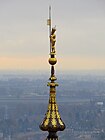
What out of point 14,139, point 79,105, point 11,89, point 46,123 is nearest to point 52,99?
point 46,123

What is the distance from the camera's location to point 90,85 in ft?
196

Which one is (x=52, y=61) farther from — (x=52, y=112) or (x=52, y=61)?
Answer: (x=52, y=112)

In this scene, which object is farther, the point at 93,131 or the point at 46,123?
the point at 93,131

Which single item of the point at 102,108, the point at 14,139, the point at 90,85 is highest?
the point at 90,85

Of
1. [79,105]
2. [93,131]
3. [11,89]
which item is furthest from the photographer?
[11,89]

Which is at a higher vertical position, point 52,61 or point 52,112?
point 52,61

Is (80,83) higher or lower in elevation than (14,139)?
higher

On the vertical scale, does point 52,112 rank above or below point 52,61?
below

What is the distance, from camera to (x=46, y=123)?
549 centimetres

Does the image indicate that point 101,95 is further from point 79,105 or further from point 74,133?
point 74,133

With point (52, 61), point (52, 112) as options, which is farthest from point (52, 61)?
point (52, 112)

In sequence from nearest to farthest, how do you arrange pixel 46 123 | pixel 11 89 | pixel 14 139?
pixel 46 123, pixel 14 139, pixel 11 89

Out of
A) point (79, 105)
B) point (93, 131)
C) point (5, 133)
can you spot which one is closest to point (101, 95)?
point (79, 105)

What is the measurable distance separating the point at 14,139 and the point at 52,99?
35553 millimetres
